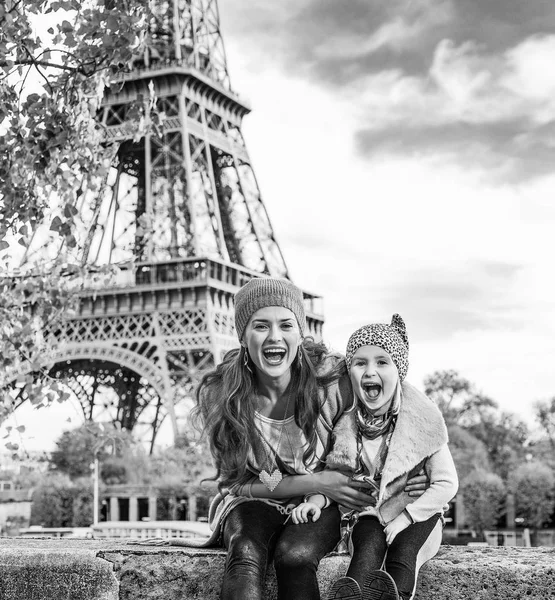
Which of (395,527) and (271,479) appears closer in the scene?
(395,527)

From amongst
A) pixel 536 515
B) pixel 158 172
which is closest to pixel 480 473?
pixel 536 515

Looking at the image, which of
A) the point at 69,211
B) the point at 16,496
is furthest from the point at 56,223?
the point at 16,496

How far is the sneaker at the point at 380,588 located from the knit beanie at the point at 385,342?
3.33ft

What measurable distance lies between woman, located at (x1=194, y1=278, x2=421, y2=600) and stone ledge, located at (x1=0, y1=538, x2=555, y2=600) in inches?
7.7

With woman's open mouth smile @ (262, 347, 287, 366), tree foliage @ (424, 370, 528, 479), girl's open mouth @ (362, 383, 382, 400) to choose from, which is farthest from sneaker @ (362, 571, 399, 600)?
tree foliage @ (424, 370, 528, 479)

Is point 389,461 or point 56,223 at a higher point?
point 56,223

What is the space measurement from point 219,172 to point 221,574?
35.1 meters

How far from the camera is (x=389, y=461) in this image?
405cm

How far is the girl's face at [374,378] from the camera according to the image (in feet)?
13.6

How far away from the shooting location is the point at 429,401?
4293mm

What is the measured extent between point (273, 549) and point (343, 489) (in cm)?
40

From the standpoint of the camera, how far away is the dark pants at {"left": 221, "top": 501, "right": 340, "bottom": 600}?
12.3ft

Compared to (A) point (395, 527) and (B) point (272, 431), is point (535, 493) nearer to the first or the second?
(B) point (272, 431)

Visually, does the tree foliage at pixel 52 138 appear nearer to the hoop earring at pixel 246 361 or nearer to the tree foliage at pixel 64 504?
the hoop earring at pixel 246 361
